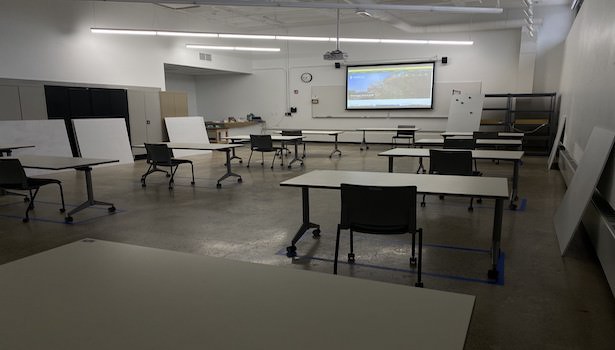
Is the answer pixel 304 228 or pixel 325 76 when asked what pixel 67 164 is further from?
pixel 325 76

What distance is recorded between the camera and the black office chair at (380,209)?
2.66 meters

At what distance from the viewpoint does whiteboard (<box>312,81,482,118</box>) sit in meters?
12.1

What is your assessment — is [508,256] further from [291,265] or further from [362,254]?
[291,265]

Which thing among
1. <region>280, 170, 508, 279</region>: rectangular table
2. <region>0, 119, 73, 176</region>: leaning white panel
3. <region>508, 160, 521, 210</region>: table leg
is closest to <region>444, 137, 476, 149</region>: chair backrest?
<region>508, 160, 521, 210</region>: table leg

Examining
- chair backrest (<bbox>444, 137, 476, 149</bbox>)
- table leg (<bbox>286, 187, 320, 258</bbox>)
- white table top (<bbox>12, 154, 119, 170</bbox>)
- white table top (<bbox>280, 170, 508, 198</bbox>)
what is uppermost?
chair backrest (<bbox>444, 137, 476, 149</bbox>)

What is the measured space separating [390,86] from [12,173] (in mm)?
10930

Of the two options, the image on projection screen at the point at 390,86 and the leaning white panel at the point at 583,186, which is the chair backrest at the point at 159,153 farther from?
the image on projection screen at the point at 390,86

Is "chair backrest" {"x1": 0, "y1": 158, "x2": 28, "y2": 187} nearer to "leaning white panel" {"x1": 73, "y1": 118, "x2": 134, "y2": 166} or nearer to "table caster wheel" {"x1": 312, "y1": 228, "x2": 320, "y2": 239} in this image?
"table caster wheel" {"x1": 312, "y1": 228, "x2": 320, "y2": 239}

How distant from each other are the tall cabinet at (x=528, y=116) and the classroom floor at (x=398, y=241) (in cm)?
399

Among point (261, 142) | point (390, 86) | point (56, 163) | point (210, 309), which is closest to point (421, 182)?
point (210, 309)

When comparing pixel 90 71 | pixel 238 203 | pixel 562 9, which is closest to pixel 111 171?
pixel 90 71

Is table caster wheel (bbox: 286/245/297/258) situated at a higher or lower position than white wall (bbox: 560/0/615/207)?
lower

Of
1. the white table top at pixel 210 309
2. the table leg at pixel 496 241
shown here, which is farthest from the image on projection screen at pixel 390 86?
the white table top at pixel 210 309

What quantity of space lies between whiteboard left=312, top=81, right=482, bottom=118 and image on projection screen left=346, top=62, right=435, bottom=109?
0.19 m
